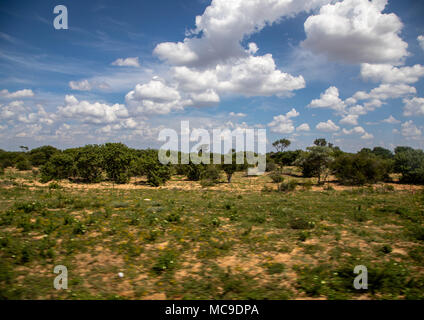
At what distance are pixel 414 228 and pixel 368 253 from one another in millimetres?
3873

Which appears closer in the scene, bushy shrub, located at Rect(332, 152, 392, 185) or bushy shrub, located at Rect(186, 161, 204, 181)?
bushy shrub, located at Rect(332, 152, 392, 185)

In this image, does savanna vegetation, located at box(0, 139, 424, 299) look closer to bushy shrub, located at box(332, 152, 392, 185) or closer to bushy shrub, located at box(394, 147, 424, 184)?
bushy shrub, located at box(332, 152, 392, 185)

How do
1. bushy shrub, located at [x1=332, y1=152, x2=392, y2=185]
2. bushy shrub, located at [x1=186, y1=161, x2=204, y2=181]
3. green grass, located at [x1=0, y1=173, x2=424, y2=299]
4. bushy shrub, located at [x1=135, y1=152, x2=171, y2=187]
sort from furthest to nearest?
bushy shrub, located at [x1=186, y1=161, x2=204, y2=181] < bushy shrub, located at [x1=135, y1=152, x2=171, y2=187] < bushy shrub, located at [x1=332, y1=152, x2=392, y2=185] < green grass, located at [x1=0, y1=173, x2=424, y2=299]

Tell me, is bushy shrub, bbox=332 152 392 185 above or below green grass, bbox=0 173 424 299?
above

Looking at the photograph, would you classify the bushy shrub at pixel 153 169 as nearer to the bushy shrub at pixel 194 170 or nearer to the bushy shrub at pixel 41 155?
the bushy shrub at pixel 194 170

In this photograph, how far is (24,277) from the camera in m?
4.81

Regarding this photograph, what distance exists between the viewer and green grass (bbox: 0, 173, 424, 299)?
465 centimetres

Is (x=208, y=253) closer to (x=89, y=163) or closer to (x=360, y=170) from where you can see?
(x=360, y=170)

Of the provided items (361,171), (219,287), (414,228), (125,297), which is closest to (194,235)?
(219,287)

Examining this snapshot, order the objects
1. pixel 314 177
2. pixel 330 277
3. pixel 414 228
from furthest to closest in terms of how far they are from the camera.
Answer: pixel 314 177 → pixel 414 228 → pixel 330 277

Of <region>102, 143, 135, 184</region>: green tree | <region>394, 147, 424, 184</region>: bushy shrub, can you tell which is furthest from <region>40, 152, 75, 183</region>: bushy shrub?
<region>394, 147, 424, 184</region>: bushy shrub

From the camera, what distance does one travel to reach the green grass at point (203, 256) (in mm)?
4648

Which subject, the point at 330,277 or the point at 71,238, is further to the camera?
the point at 71,238
